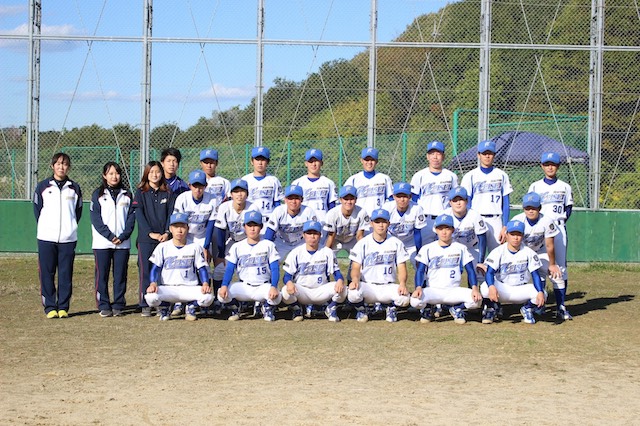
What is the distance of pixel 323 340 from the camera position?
7.95 m

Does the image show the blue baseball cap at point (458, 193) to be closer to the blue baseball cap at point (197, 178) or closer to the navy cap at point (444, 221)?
the navy cap at point (444, 221)

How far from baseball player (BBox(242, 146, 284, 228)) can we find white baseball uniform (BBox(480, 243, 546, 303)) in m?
2.60

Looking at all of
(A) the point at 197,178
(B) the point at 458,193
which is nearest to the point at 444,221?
(B) the point at 458,193

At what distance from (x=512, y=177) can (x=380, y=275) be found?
294 inches

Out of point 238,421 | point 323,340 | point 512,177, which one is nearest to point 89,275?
point 323,340

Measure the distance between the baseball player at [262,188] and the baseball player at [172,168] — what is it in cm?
76

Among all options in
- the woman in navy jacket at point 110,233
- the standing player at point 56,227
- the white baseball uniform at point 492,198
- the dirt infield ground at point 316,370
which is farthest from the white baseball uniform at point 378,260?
the standing player at point 56,227

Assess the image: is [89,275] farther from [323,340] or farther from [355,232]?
[323,340]

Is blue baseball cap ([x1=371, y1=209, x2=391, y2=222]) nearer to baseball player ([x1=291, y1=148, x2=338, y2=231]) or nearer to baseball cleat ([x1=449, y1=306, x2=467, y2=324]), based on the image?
baseball player ([x1=291, y1=148, x2=338, y2=231])

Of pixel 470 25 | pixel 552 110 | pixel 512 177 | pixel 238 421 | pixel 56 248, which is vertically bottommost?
pixel 238 421

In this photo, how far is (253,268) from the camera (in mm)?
9250

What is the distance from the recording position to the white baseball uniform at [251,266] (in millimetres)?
9195

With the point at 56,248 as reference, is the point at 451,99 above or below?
above

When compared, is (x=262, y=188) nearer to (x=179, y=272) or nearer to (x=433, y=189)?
(x=179, y=272)
